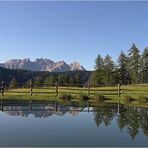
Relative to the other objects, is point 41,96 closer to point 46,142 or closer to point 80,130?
point 80,130

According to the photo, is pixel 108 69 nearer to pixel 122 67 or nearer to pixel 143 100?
pixel 122 67

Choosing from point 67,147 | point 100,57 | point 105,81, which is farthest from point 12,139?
point 100,57

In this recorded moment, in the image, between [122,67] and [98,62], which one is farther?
[98,62]

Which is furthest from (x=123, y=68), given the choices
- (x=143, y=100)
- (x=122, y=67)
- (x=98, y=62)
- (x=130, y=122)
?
(x=130, y=122)

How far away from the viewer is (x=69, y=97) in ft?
118

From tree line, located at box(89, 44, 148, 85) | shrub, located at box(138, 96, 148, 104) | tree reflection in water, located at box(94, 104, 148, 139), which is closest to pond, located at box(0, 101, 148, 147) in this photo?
tree reflection in water, located at box(94, 104, 148, 139)

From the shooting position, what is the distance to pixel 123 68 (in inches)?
3962

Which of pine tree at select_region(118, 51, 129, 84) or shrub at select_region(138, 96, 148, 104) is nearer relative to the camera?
shrub at select_region(138, 96, 148, 104)

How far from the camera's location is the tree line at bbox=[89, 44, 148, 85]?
9881cm

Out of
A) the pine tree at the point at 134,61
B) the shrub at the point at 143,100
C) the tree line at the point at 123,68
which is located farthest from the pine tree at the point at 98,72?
the shrub at the point at 143,100

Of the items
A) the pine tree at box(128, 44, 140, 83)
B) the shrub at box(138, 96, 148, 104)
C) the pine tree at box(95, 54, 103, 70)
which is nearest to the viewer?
the shrub at box(138, 96, 148, 104)

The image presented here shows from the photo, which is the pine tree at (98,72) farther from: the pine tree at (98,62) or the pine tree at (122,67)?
the pine tree at (122,67)

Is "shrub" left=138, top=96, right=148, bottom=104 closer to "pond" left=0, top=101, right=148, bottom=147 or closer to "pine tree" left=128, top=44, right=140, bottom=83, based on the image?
"pond" left=0, top=101, right=148, bottom=147

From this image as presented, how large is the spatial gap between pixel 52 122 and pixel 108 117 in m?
3.94
